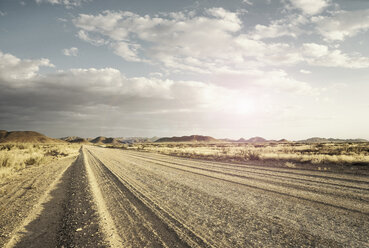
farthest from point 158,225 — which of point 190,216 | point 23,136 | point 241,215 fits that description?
point 23,136

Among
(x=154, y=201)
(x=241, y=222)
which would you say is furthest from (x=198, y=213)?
(x=154, y=201)

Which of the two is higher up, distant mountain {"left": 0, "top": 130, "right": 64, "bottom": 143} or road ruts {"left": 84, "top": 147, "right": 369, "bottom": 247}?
distant mountain {"left": 0, "top": 130, "right": 64, "bottom": 143}

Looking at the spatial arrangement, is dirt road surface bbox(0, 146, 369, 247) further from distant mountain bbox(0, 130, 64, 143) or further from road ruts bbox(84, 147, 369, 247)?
distant mountain bbox(0, 130, 64, 143)

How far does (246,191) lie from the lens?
7289mm

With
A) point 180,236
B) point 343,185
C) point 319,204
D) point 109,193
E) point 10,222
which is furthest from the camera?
Result: point 343,185

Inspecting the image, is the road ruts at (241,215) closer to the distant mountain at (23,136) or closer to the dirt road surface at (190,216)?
the dirt road surface at (190,216)

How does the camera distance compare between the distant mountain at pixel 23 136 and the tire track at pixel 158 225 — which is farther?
the distant mountain at pixel 23 136

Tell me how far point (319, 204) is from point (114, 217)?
574 centimetres

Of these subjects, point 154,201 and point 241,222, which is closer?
point 241,222

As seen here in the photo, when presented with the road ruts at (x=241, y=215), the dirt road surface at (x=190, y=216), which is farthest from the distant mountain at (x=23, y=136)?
the road ruts at (x=241, y=215)

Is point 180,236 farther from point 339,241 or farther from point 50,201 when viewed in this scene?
point 50,201

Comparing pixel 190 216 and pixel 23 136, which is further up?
pixel 23 136

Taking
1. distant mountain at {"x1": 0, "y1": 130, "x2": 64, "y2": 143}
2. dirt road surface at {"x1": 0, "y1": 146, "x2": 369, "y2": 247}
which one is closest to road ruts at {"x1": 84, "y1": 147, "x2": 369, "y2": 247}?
dirt road surface at {"x1": 0, "y1": 146, "x2": 369, "y2": 247}

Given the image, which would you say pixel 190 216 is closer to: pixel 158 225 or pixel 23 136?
pixel 158 225
